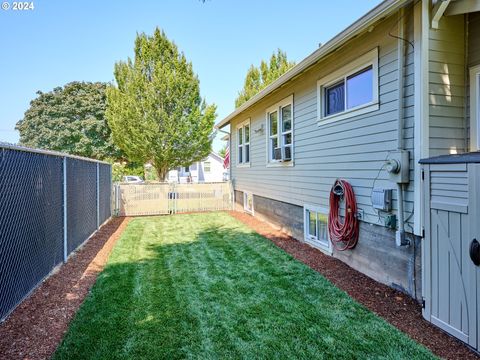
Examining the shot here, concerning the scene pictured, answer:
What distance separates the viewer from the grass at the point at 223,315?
2.79 meters

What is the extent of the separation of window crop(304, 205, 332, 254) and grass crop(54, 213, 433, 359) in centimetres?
80

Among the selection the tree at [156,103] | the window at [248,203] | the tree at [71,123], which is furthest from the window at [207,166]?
the window at [248,203]

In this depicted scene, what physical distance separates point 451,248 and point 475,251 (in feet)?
0.86

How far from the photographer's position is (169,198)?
39.4ft

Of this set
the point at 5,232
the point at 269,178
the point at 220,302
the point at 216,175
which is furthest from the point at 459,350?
the point at 216,175

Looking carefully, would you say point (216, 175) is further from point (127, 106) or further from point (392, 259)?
point (392, 259)

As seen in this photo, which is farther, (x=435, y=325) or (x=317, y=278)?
(x=317, y=278)

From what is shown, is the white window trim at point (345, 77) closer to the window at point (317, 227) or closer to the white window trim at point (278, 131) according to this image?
the white window trim at point (278, 131)

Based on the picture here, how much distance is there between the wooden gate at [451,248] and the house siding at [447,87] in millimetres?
692

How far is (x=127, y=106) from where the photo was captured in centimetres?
1627

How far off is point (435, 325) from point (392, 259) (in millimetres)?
1056

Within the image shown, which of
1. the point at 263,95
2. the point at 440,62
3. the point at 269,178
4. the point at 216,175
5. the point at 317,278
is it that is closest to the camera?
the point at 440,62

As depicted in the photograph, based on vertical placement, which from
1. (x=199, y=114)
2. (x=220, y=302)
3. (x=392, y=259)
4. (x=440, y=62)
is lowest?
(x=220, y=302)

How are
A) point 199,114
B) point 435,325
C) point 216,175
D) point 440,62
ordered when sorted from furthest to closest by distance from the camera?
point 216,175 → point 199,114 → point 440,62 → point 435,325
